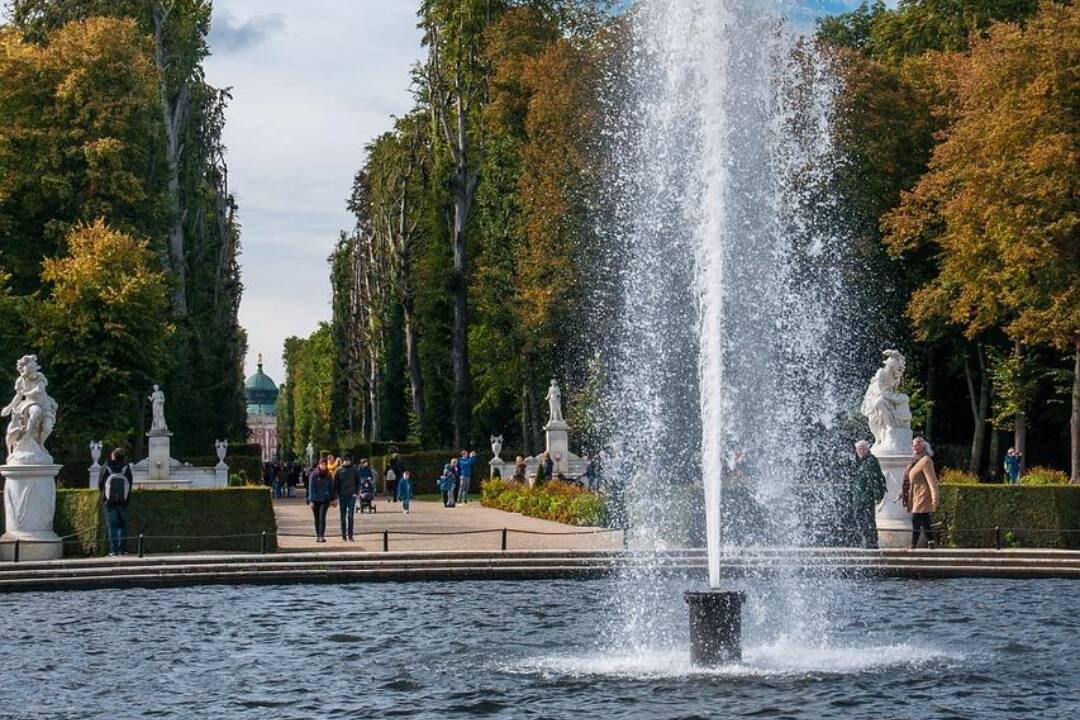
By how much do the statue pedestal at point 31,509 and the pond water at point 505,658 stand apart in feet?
11.5

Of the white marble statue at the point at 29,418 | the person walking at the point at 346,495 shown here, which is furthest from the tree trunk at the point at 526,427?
the white marble statue at the point at 29,418

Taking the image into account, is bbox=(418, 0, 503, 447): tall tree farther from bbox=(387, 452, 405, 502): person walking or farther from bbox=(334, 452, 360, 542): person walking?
bbox=(334, 452, 360, 542): person walking

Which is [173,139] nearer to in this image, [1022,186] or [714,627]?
[1022,186]

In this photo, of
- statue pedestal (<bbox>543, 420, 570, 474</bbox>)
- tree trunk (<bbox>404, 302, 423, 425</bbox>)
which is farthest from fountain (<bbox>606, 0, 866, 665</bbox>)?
tree trunk (<bbox>404, 302, 423, 425</bbox>)

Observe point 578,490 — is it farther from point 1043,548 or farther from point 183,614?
point 183,614

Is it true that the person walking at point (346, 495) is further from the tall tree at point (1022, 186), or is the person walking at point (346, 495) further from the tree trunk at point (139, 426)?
the tree trunk at point (139, 426)

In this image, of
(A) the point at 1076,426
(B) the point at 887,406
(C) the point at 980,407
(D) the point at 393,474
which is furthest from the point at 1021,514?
(D) the point at 393,474

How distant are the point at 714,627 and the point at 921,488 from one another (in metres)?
9.67

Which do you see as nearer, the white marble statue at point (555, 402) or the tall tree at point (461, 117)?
the white marble statue at point (555, 402)

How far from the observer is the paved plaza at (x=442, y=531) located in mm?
25734

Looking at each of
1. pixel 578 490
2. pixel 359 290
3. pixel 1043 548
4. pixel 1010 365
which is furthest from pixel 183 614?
pixel 359 290

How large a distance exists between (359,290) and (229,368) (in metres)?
11.8

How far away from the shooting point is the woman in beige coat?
915 inches

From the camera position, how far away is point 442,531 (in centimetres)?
2981
